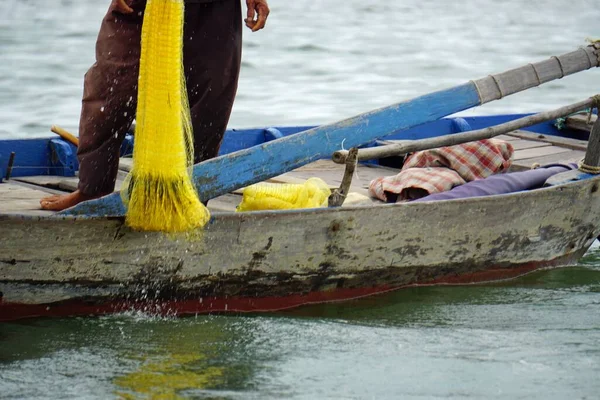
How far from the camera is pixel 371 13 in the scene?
18109 millimetres

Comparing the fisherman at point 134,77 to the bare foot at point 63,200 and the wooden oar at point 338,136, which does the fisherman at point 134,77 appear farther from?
the wooden oar at point 338,136

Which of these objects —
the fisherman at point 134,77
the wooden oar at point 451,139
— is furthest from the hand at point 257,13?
the wooden oar at point 451,139

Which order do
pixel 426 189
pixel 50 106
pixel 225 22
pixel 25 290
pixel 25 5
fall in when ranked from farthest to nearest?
pixel 25 5, pixel 50 106, pixel 426 189, pixel 225 22, pixel 25 290

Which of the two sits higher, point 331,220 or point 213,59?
point 213,59

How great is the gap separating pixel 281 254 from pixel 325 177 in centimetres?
129

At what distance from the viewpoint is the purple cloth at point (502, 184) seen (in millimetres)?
4844

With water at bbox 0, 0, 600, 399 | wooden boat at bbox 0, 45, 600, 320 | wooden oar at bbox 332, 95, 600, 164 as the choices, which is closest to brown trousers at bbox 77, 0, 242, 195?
wooden boat at bbox 0, 45, 600, 320

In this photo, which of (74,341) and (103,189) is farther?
(103,189)

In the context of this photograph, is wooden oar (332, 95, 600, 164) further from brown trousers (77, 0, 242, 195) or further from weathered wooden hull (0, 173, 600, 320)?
brown trousers (77, 0, 242, 195)

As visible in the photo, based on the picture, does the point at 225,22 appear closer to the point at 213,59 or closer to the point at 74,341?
the point at 213,59

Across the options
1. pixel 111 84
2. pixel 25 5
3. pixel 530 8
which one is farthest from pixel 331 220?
pixel 530 8

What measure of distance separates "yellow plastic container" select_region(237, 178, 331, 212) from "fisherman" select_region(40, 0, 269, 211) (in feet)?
1.01

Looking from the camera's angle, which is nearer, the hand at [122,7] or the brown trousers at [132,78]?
the hand at [122,7]

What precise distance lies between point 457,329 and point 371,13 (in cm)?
1416
